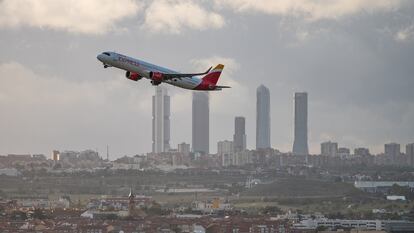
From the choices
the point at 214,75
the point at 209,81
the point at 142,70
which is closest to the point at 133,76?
the point at 142,70

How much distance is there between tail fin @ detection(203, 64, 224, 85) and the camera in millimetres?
79475

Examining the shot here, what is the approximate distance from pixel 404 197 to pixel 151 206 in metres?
39.6

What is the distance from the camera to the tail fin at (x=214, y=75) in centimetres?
7947

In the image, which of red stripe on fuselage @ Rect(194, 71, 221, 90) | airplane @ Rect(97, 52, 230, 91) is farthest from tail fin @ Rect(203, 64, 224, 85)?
airplane @ Rect(97, 52, 230, 91)

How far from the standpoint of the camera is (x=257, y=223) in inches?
4705

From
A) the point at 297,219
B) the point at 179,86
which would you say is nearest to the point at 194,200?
the point at 297,219

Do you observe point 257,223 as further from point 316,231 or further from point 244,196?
point 244,196

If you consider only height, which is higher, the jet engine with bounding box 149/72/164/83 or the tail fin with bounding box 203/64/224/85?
the tail fin with bounding box 203/64/224/85

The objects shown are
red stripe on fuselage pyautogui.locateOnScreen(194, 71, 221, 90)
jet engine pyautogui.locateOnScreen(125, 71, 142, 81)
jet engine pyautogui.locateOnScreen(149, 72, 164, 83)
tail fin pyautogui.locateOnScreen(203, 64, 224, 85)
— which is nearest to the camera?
jet engine pyautogui.locateOnScreen(149, 72, 164, 83)

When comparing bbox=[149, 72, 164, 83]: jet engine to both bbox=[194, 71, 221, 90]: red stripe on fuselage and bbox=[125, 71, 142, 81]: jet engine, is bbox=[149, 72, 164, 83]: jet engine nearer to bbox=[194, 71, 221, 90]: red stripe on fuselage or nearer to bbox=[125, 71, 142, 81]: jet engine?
bbox=[125, 71, 142, 81]: jet engine

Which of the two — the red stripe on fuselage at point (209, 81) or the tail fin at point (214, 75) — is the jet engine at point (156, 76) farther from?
the tail fin at point (214, 75)

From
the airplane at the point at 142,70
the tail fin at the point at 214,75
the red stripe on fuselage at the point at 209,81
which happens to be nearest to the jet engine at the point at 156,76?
the airplane at the point at 142,70

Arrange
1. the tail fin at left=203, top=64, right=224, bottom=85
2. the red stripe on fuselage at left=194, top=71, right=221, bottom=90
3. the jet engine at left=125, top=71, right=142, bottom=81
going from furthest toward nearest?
the tail fin at left=203, top=64, right=224, bottom=85 → the red stripe on fuselage at left=194, top=71, right=221, bottom=90 → the jet engine at left=125, top=71, right=142, bottom=81

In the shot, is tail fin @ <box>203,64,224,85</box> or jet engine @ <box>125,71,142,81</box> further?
tail fin @ <box>203,64,224,85</box>
